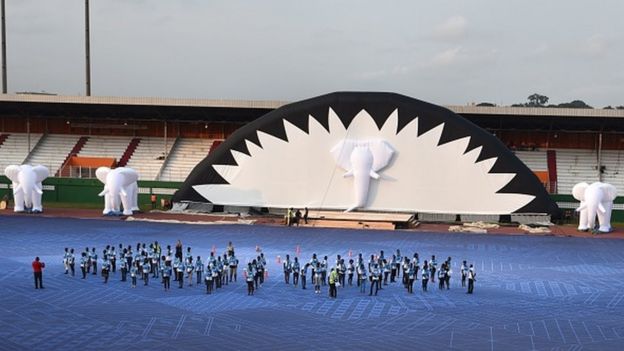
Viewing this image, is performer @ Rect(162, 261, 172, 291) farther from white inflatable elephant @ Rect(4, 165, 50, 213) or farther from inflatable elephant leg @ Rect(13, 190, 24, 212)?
inflatable elephant leg @ Rect(13, 190, 24, 212)

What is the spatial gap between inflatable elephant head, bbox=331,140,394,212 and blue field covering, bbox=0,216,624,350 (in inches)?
531

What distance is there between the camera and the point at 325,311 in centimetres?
2248

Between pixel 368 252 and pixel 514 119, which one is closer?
pixel 368 252

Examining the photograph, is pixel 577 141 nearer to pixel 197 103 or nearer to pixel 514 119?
pixel 514 119

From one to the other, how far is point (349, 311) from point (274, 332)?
3485 millimetres

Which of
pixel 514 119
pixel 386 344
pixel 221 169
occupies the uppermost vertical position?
pixel 514 119

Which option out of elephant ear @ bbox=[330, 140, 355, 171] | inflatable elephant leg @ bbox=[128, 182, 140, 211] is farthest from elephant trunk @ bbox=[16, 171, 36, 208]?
elephant ear @ bbox=[330, 140, 355, 171]

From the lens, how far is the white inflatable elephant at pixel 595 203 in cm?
4262

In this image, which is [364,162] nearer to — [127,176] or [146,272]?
[127,176]

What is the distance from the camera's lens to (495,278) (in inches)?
1125

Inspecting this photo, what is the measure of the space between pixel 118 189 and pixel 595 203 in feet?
98.4

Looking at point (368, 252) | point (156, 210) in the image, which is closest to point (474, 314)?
point (368, 252)

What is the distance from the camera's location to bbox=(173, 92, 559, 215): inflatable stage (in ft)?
155

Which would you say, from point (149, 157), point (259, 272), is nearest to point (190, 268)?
point (259, 272)
